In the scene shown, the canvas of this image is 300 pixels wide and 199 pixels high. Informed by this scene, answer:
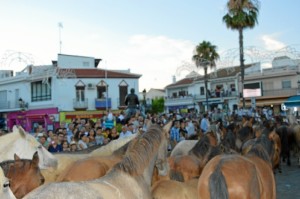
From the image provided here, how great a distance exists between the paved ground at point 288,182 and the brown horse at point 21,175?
6478 millimetres

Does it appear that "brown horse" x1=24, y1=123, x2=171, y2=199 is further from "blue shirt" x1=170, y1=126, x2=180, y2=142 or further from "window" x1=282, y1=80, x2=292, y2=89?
"window" x1=282, y1=80, x2=292, y2=89

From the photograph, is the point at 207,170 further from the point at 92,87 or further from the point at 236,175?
the point at 92,87

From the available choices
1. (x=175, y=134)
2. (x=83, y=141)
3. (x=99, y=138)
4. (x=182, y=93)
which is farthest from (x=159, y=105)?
(x=83, y=141)

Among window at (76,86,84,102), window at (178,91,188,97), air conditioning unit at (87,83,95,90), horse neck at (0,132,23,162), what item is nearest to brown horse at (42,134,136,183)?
horse neck at (0,132,23,162)

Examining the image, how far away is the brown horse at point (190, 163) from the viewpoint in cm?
721

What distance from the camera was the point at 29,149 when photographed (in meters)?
6.49

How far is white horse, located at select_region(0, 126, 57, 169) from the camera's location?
20.9ft

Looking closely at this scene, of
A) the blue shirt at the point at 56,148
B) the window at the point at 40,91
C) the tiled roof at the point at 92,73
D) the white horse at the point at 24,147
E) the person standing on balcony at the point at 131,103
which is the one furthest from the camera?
the window at the point at 40,91

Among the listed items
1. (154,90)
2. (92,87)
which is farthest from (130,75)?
(154,90)

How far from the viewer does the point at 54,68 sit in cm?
4553

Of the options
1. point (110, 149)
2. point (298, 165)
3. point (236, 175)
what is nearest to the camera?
point (236, 175)

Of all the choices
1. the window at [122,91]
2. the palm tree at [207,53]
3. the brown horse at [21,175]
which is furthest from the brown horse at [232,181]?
the window at [122,91]

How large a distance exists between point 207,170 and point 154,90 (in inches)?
Result: 3239

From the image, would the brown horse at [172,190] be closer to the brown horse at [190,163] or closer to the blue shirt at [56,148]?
the brown horse at [190,163]
